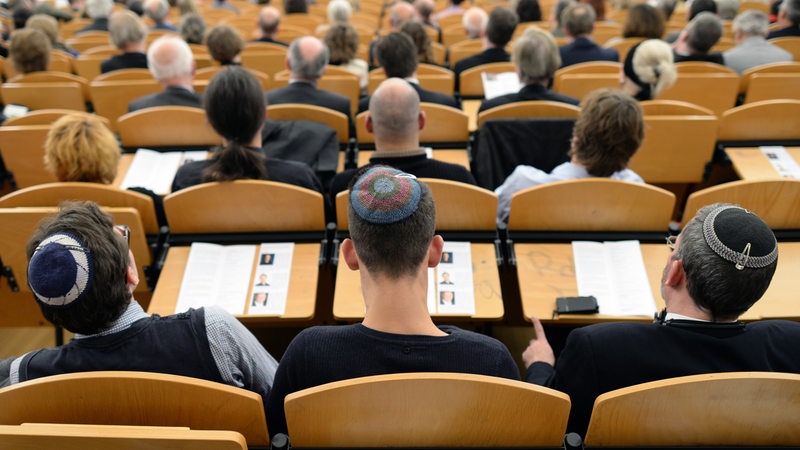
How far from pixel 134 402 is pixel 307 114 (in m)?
2.23

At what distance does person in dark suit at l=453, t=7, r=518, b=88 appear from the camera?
15.2 ft

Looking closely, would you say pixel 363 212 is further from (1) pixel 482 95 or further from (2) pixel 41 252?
(1) pixel 482 95

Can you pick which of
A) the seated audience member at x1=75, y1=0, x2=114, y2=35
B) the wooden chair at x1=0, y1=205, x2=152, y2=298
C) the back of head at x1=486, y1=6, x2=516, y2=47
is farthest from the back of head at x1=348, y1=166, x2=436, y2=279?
the seated audience member at x1=75, y1=0, x2=114, y2=35

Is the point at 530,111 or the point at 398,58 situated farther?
the point at 398,58

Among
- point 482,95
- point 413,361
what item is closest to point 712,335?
point 413,361

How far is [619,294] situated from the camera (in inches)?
81.7

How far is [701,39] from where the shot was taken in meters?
4.50

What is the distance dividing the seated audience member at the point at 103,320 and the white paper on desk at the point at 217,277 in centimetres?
43

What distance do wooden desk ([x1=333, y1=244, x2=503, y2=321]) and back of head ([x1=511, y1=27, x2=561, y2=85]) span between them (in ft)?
5.60

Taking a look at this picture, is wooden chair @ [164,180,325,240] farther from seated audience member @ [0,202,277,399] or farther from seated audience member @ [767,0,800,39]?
seated audience member @ [767,0,800,39]

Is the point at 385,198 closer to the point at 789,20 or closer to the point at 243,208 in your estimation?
the point at 243,208

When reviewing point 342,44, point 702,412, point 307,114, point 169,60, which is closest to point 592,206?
point 702,412

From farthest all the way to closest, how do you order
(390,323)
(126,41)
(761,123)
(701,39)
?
(126,41), (701,39), (761,123), (390,323)

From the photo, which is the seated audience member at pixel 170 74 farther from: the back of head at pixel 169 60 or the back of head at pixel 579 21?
the back of head at pixel 579 21
